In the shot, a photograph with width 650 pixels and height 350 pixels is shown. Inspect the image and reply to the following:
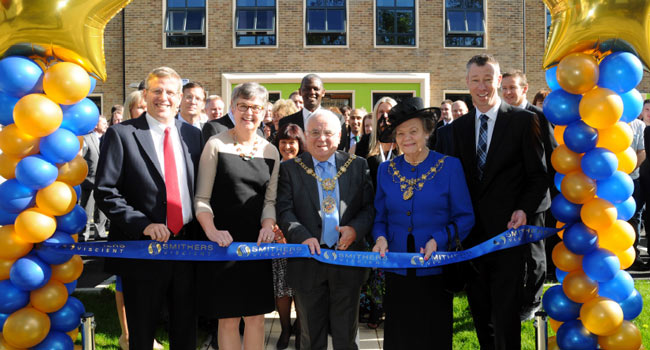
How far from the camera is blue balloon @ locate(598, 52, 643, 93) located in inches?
136

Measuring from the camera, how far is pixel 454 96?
1811cm

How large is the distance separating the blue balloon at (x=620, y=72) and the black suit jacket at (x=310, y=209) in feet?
5.70

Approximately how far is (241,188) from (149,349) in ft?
4.03

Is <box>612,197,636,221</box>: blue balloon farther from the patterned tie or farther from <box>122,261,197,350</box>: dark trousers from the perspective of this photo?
<box>122,261,197,350</box>: dark trousers

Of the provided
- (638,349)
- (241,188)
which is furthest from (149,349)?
(638,349)

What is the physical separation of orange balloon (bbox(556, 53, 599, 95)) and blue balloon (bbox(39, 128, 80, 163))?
3289mm

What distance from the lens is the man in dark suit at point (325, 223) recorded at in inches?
140

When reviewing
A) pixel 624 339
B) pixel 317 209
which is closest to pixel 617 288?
pixel 624 339

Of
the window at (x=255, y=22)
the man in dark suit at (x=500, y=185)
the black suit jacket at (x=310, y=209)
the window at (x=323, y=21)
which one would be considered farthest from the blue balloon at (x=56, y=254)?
the window at (x=323, y=21)

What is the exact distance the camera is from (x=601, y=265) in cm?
347

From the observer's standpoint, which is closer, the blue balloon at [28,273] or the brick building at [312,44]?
the blue balloon at [28,273]

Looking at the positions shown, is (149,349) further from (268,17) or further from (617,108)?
(268,17)

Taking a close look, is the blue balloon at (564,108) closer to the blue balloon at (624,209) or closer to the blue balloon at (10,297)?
the blue balloon at (624,209)

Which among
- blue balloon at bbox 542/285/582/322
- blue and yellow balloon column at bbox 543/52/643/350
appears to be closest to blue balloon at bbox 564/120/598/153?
blue and yellow balloon column at bbox 543/52/643/350
